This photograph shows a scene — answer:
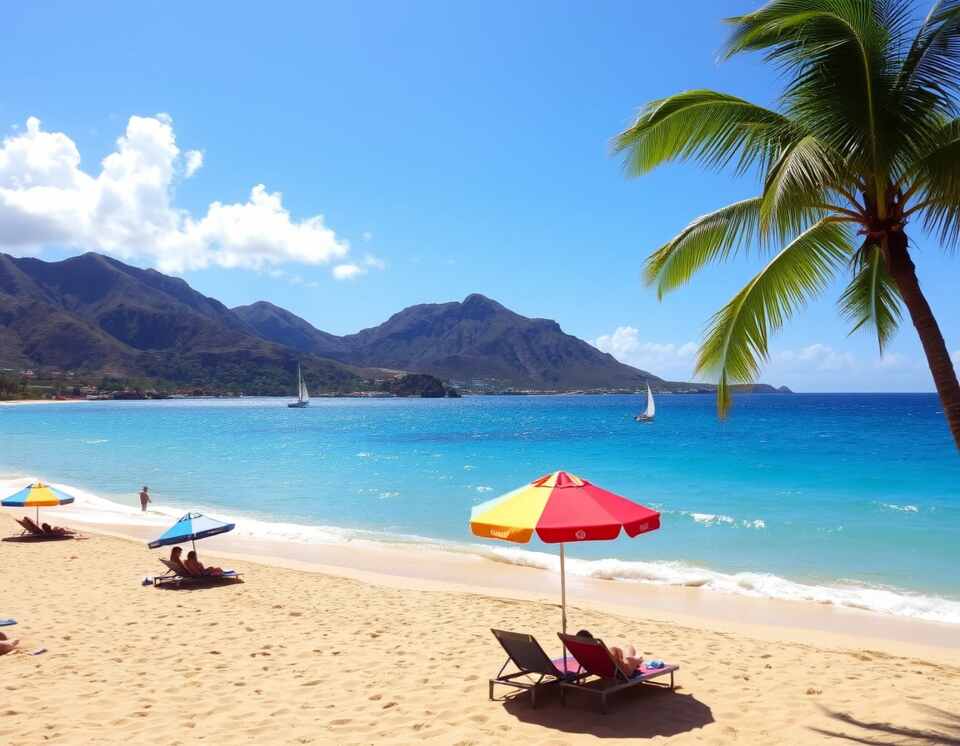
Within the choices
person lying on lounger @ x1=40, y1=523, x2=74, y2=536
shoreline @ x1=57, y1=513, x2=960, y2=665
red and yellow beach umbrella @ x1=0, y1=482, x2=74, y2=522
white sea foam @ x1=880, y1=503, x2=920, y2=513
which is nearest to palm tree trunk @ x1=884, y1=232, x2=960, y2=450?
shoreline @ x1=57, y1=513, x2=960, y2=665

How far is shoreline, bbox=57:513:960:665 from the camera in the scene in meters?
10.3

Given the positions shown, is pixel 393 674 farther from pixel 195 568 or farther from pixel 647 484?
pixel 647 484

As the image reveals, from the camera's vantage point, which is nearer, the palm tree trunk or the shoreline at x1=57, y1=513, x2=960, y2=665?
the palm tree trunk

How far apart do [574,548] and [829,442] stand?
4581 cm

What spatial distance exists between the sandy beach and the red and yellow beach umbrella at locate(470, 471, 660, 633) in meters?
1.57

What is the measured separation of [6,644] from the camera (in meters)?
8.07

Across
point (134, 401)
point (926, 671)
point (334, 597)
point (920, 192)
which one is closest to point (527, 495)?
point (920, 192)

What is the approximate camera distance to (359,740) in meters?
5.93

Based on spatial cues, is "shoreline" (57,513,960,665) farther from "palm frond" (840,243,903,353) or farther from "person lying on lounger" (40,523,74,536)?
→ "palm frond" (840,243,903,353)

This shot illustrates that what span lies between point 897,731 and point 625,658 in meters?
2.18

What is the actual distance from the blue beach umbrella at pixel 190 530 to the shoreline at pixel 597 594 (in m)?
1.41

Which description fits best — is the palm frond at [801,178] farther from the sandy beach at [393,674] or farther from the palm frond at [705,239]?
the sandy beach at [393,674]

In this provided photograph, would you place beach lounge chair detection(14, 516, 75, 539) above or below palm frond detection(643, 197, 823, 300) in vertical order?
below

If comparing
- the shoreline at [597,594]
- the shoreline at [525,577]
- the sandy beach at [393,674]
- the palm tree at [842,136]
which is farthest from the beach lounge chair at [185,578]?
the palm tree at [842,136]
